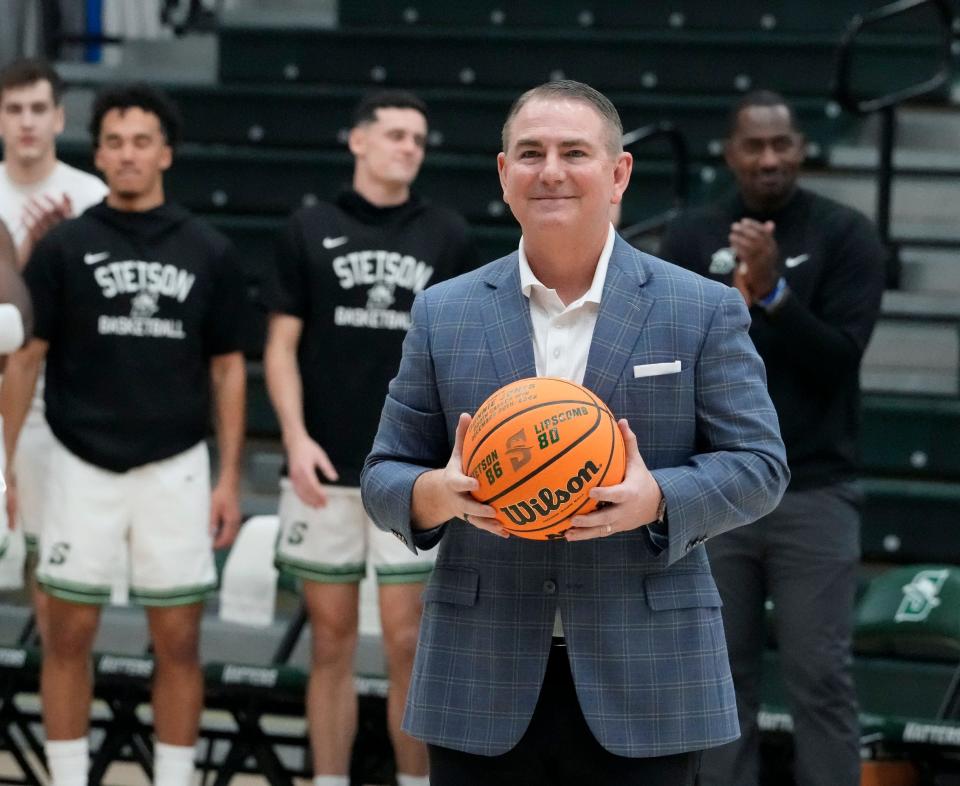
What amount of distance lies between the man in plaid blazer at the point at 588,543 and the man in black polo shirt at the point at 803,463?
1.74 meters

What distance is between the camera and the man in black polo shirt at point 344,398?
5.11 m

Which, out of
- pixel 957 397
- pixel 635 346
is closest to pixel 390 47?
pixel 957 397

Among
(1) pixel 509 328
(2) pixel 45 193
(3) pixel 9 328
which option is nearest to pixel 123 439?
(2) pixel 45 193

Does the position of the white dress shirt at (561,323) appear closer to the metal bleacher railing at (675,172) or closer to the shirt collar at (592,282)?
the shirt collar at (592,282)

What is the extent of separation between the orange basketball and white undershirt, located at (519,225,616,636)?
0.21m

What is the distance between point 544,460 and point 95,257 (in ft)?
9.53

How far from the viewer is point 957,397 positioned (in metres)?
6.92

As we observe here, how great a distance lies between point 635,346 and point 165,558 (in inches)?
105

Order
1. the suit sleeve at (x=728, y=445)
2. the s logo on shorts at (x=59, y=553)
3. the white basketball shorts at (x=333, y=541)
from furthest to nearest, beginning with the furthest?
the white basketball shorts at (x=333, y=541), the s logo on shorts at (x=59, y=553), the suit sleeve at (x=728, y=445)

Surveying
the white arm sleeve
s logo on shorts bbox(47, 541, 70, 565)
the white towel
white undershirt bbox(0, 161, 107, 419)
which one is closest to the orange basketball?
the white arm sleeve

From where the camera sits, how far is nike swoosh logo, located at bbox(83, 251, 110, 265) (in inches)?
204

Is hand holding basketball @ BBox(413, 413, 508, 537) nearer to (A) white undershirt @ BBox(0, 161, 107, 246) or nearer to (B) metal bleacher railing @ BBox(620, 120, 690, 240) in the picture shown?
(A) white undershirt @ BBox(0, 161, 107, 246)

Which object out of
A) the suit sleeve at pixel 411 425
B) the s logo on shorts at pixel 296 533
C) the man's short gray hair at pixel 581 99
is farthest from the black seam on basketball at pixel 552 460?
the s logo on shorts at pixel 296 533

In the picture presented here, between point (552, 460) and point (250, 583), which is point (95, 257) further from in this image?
point (552, 460)
